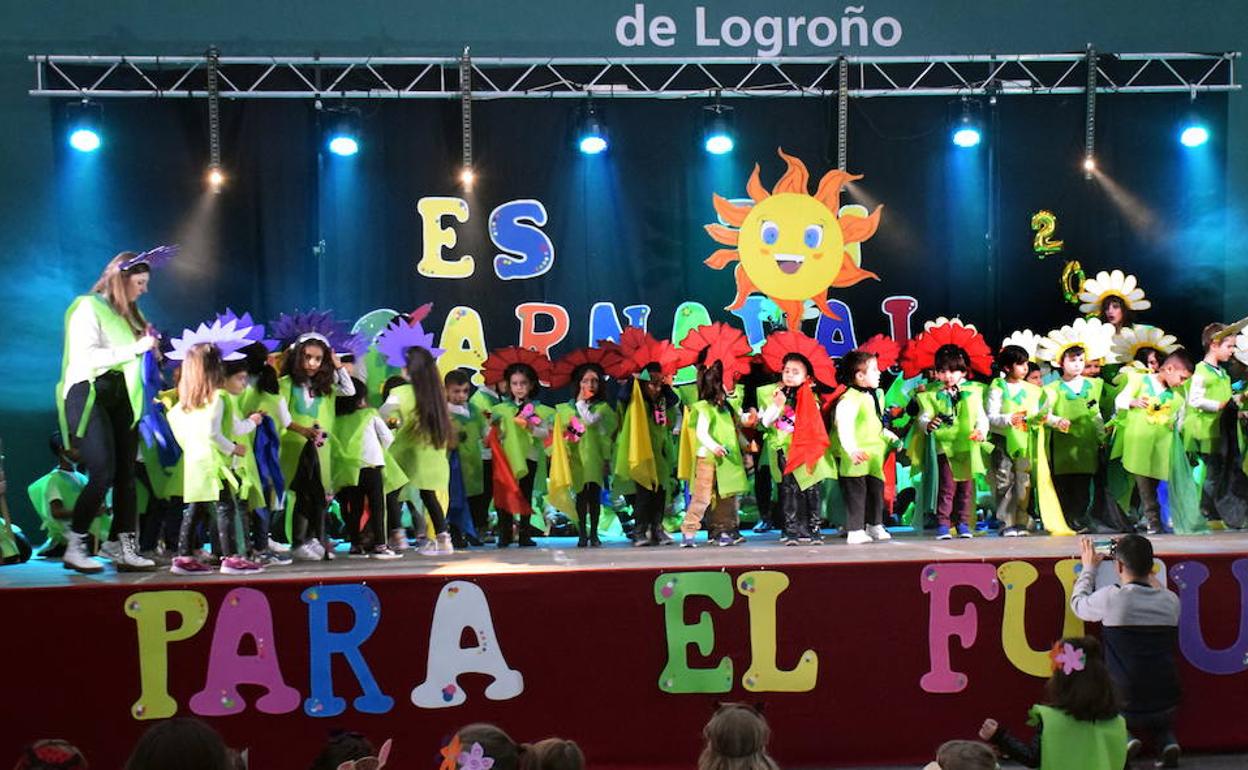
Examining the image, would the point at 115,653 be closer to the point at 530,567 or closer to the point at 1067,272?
the point at 530,567

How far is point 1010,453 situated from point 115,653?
5.20m

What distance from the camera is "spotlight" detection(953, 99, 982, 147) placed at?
9664 millimetres

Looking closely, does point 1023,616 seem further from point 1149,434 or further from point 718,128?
point 718,128

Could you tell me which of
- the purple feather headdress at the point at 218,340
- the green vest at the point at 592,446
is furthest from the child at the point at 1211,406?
the purple feather headdress at the point at 218,340

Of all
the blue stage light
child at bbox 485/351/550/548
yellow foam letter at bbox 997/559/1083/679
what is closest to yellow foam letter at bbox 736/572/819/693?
yellow foam letter at bbox 997/559/1083/679

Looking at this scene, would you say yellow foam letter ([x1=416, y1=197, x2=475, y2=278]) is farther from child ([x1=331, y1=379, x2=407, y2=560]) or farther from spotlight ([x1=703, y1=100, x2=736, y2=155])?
child ([x1=331, y1=379, x2=407, y2=560])

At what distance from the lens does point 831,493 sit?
852cm

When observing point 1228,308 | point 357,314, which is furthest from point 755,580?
point 1228,308

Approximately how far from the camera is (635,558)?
256 inches

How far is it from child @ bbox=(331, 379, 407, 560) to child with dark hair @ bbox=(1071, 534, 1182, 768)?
11.5 feet

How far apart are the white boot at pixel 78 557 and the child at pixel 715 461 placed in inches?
125

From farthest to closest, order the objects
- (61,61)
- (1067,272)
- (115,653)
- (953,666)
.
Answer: (1067,272) < (61,61) < (953,666) < (115,653)

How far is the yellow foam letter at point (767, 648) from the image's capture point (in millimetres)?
5766

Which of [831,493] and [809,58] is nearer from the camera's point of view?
[831,493]
